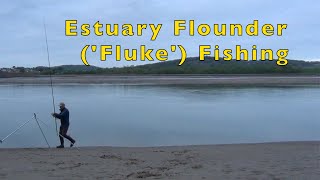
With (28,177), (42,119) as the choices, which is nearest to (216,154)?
(28,177)

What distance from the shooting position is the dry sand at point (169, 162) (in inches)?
333

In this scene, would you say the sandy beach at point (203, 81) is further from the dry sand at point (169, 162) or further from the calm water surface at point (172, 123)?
the dry sand at point (169, 162)

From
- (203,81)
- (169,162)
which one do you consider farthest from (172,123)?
(203,81)

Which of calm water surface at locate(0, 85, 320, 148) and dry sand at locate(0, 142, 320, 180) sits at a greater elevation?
dry sand at locate(0, 142, 320, 180)

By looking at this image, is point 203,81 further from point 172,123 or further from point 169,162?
point 169,162

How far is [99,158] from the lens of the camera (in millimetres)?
10469

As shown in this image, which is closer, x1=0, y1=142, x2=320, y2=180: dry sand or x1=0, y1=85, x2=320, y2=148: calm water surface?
x1=0, y1=142, x2=320, y2=180: dry sand

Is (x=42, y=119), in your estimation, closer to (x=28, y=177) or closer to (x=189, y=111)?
(x=189, y=111)

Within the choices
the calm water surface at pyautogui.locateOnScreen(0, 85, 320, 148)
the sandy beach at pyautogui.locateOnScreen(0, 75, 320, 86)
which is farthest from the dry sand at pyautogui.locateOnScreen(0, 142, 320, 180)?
the sandy beach at pyautogui.locateOnScreen(0, 75, 320, 86)

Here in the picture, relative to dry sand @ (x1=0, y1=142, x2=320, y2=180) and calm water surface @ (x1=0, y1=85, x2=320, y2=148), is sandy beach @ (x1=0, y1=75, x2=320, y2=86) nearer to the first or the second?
calm water surface @ (x1=0, y1=85, x2=320, y2=148)

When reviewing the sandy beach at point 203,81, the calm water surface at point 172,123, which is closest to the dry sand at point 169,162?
the calm water surface at point 172,123

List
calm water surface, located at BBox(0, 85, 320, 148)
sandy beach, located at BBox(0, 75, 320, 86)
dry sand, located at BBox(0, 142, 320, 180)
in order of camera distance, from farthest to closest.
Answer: sandy beach, located at BBox(0, 75, 320, 86)
calm water surface, located at BBox(0, 85, 320, 148)
dry sand, located at BBox(0, 142, 320, 180)

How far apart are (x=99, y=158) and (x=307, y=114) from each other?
1270cm

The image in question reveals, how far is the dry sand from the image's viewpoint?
333 inches
